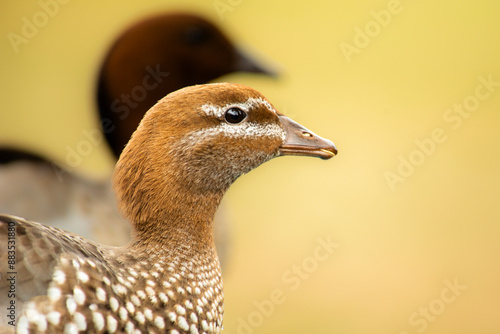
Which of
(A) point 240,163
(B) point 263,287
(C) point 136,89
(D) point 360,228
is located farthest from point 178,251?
(D) point 360,228

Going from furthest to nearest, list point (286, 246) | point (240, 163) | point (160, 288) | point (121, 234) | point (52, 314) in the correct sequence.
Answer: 1. point (286, 246)
2. point (121, 234)
3. point (240, 163)
4. point (160, 288)
5. point (52, 314)

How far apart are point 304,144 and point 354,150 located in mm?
3544

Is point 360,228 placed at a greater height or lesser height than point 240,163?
lesser

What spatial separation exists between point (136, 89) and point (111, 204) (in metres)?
0.78

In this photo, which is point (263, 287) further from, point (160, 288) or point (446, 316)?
point (160, 288)

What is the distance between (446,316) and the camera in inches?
181
